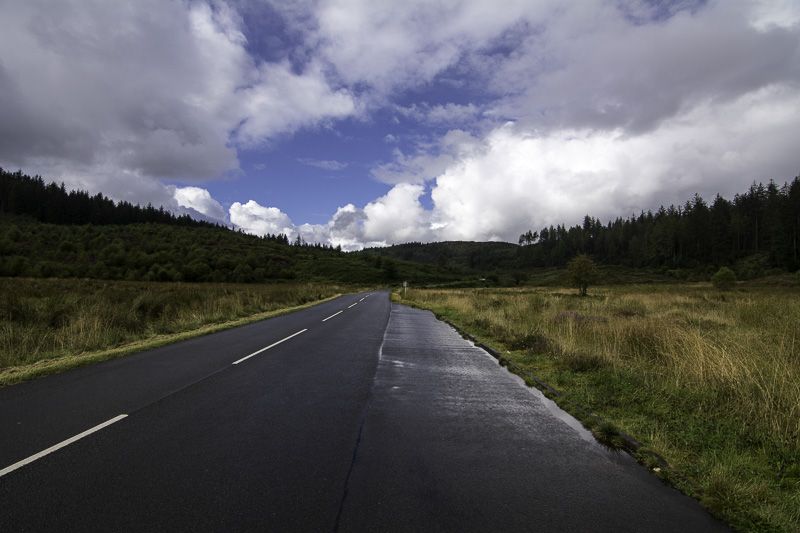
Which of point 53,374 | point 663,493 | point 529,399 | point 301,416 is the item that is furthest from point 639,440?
point 53,374

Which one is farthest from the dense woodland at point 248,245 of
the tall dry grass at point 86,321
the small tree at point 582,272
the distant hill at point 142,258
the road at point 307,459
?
the road at point 307,459

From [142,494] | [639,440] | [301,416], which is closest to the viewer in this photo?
[142,494]

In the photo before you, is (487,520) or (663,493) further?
(663,493)

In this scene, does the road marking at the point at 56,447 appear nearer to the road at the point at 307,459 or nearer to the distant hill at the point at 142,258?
the road at the point at 307,459

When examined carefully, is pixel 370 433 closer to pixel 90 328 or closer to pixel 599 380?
pixel 599 380

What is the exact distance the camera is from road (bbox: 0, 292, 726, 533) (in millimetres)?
3631

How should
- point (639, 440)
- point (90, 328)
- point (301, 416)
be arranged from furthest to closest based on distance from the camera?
point (90, 328)
point (301, 416)
point (639, 440)

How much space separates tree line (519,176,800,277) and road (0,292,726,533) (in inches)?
3849

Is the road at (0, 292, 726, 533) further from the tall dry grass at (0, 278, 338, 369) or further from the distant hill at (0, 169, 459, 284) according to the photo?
the distant hill at (0, 169, 459, 284)

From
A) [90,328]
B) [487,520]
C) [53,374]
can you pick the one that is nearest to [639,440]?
[487,520]

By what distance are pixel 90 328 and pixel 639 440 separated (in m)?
15.3

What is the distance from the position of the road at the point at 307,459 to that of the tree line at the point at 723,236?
97.8 meters

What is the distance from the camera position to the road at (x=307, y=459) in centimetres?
363

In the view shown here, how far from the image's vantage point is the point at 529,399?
775 centimetres
